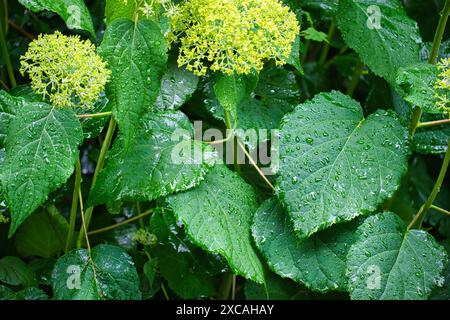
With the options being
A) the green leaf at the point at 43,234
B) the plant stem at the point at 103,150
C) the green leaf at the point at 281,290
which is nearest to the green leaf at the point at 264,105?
the plant stem at the point at 103,150

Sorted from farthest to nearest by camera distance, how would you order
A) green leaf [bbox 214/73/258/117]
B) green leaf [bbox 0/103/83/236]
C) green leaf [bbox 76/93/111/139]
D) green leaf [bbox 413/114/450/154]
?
green leaf [bbox 413/114/450/154] → green leaf [bbox 76/93/111/139] → green leaf [bbox 214/73/258/117] → green leaf [bbox 0/103/83/236]

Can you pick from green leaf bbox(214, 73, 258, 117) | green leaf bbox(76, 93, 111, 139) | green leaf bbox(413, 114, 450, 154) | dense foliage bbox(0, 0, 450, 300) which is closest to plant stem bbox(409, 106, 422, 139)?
dense foliage bbox(0, 0, 450, 300)

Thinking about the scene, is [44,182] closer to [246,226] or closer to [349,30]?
[246,226]

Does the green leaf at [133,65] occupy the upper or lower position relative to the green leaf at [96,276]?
upper

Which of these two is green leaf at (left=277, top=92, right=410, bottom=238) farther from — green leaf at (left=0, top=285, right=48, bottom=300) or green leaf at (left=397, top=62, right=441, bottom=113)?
green leaf at (left=0, top=285, right=48, bottom=300)

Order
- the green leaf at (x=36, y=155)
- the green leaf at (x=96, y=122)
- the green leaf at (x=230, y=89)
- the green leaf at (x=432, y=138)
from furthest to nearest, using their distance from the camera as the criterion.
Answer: the green leaf at (x=432, y=138)
the green leaf at (x=96, y=122)
the green leaf at (x=230, y=89)
the green leaf at (x=36, y=155)

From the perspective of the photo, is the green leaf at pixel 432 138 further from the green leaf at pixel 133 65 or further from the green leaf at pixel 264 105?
the green leaf at pixel 133 65

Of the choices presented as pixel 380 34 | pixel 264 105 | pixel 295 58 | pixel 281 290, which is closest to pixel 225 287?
pixel 281 290

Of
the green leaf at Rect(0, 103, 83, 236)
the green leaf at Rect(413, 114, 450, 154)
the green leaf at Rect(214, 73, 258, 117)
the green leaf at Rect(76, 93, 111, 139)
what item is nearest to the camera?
the green leaf at Rect(0, 103, 83, 236)
